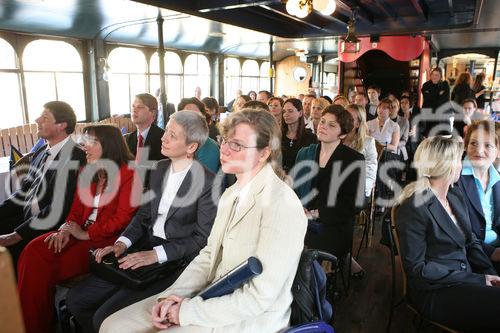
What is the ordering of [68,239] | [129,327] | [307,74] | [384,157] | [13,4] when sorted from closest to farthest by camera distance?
[129,327] < [68,239] < [384,157] < [13,4] < [307,74]

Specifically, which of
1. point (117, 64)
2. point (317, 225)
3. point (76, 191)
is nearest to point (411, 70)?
point (117, 64)

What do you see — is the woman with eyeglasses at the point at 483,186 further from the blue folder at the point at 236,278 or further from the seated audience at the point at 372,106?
the seated audience at the point at 372,106

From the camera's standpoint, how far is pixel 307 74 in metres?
15.4

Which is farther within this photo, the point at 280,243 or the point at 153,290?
the point at 153,290

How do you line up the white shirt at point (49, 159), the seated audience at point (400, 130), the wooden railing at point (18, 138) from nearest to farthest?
the white shirt at point (49, 159) → the seated audience at point (400, 130) → the wooden railing at point (18, 138)

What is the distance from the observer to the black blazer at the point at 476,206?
2.19 m

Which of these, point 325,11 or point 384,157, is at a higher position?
point 325,11

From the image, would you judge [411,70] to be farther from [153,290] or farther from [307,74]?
[153,290]

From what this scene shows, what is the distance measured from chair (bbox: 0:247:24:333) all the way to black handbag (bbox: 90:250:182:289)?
4.05 ft

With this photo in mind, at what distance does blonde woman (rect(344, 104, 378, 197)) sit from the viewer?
3.35 meters

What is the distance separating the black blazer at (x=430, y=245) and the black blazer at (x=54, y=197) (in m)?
2.08

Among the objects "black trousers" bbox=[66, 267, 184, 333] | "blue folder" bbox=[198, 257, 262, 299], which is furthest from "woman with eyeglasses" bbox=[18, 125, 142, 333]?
"blue folder" bbox=[198, 257, 262, 299]

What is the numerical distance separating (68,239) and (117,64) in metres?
7.42

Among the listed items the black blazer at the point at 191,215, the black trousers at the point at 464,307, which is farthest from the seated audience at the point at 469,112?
the black blazer at the point at 191,215
